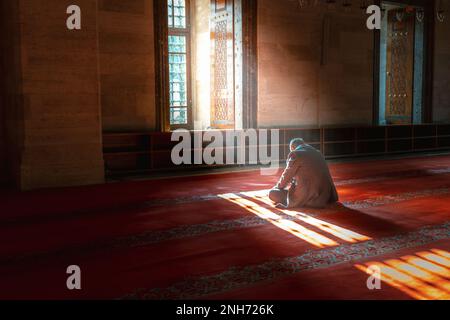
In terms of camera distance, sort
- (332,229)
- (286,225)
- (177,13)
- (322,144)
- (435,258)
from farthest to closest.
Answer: (177,13), (322,144), (286,225), (332,229), (435,258)

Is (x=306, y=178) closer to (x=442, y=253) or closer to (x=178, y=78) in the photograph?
(x=442, y=253)

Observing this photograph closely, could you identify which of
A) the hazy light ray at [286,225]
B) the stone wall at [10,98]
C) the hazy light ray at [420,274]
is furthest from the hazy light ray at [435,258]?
the stone wall at [10,98]

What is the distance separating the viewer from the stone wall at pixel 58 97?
7934 millimetres

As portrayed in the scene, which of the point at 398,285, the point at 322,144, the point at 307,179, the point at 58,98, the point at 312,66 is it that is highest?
the point at 312,66

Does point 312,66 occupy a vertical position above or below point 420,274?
above

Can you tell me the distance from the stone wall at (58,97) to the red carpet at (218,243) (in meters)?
0.53

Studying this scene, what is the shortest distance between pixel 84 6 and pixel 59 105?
169cm

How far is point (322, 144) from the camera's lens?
12031 millimetres

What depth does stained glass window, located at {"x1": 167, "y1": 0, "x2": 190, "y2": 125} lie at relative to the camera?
12.3 meters

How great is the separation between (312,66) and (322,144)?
193cm

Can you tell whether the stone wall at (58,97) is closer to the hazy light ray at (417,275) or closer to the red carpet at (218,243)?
the red carpet at (218,243)

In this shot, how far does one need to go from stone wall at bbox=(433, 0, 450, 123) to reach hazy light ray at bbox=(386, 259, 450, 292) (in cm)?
1152

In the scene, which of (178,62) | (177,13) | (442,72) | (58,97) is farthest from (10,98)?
(442,72)
